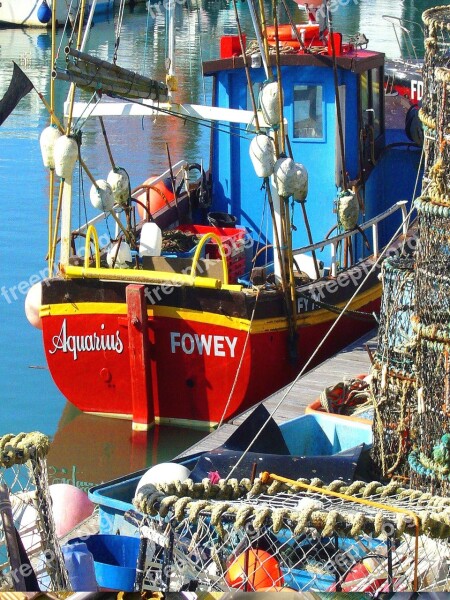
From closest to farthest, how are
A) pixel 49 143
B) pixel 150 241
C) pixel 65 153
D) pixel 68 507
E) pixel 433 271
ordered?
pixel 433 271 → pixel 68 507 → pixel 65 153 → pixel 49 143 → pixel 150 241

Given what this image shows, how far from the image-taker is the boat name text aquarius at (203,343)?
9.64 meters

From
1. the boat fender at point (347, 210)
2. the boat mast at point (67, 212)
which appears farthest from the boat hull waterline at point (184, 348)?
the boat fender at point (347, 210)

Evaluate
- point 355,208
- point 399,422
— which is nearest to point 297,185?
point 355,208

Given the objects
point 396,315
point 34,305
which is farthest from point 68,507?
point 34,305

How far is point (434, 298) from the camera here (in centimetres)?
622

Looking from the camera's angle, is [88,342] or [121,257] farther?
[121,257]

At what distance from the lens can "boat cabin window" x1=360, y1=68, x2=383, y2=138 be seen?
1180 cm

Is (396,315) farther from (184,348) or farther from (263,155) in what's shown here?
Result: (184,348)

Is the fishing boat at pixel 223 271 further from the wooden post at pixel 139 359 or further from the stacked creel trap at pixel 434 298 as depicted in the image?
the stacked creel trap at pixel 434 298

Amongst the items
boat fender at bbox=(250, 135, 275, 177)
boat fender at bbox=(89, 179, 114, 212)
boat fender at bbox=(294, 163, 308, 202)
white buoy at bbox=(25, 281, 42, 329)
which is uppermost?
boat fender at bbox=(250, 135, 275, 177)

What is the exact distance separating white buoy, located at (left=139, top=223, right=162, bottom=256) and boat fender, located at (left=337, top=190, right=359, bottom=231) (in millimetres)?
1646

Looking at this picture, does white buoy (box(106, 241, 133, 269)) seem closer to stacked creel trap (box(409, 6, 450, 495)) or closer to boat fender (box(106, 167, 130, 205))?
boat fender (box(106, 167, 130, 205))

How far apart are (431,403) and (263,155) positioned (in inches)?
141

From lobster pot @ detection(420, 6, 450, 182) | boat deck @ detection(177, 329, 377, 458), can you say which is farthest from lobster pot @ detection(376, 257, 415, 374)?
boat deck @ detection(177, 329, 377, 458)
